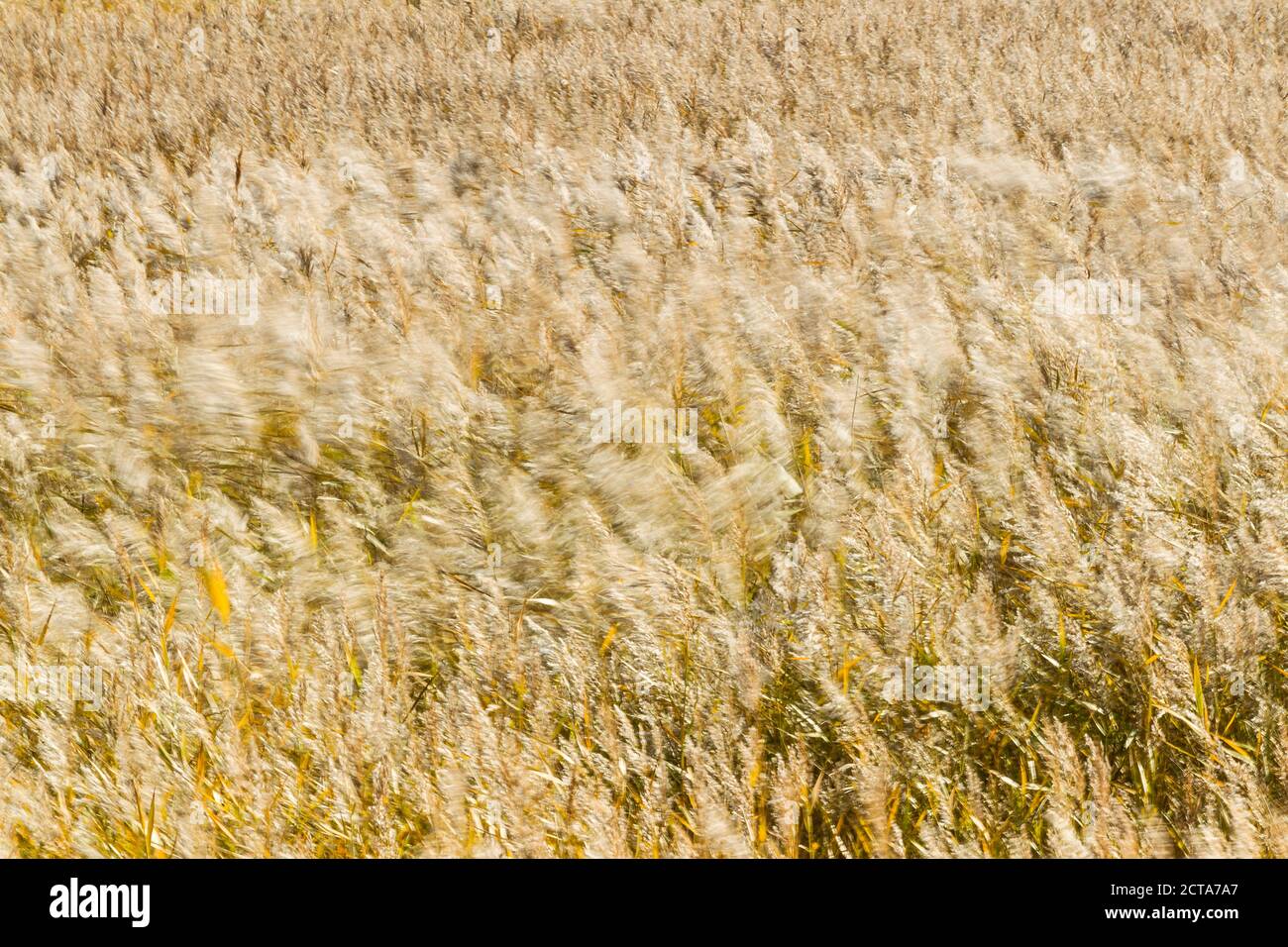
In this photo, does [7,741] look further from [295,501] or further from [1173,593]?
[1173,593]

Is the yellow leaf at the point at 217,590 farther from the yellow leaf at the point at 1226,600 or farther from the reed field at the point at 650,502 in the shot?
the yellow leaf at the point at 1226,600

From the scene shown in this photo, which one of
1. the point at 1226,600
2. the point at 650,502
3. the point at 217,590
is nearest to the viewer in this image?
the point at 1226,600

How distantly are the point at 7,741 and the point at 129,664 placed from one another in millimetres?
250

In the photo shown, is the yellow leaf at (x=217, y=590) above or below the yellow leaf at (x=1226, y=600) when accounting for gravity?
above

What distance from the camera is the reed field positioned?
1.75 m

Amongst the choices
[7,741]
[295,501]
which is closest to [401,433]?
[295,501]

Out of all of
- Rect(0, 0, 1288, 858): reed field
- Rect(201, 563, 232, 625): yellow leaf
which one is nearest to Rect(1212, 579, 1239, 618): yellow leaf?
Rect(0, 0, 1288, 858): reed field

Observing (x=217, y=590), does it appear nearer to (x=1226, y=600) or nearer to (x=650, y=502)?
(x=650, y=502)

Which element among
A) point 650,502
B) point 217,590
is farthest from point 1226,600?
point 217,590

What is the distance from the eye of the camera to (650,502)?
2.48 meters

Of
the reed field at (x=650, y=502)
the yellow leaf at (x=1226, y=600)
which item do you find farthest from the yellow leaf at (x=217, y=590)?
the yellow leaf at (x=1226, y=600)

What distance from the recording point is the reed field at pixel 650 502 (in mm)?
1749

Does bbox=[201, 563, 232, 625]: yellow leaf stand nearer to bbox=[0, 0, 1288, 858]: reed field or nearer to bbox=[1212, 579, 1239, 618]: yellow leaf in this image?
bbox=[0, 0, 1288, 858]: reed field
